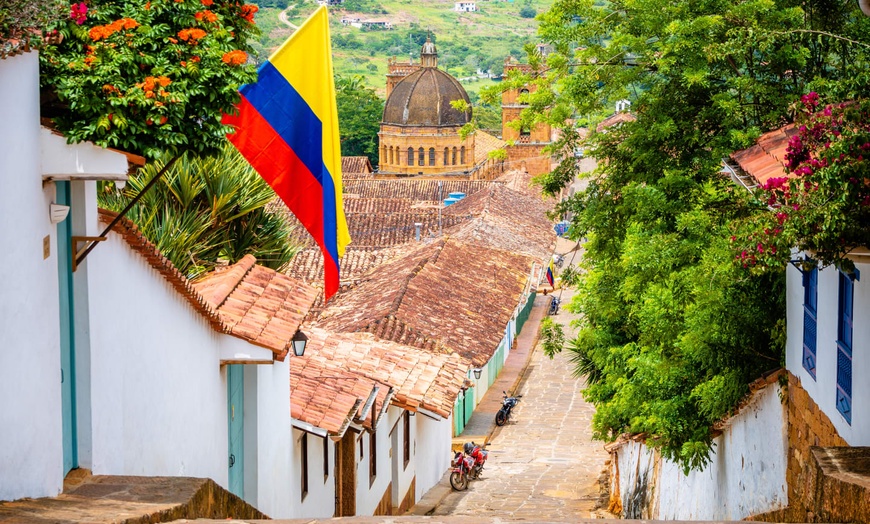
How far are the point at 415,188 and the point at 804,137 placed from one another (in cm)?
5247

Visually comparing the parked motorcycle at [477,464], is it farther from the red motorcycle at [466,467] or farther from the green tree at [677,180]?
the green tree at [677,180]

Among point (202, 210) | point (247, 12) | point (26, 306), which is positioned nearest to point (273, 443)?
point (202, 210)

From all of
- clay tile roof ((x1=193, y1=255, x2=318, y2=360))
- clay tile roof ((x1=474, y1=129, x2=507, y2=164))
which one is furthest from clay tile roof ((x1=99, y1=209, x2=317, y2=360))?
clay tile roof ((x1=474, y1=129, x2=507, y2=164))

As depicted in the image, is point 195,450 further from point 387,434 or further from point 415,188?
point 415,188

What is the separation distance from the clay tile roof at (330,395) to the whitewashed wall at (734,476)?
3.63 metres

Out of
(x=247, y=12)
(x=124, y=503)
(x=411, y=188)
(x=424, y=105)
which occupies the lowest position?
(x=124, y=503)

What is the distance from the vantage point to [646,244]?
12234mm

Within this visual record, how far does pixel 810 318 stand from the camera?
352 inches

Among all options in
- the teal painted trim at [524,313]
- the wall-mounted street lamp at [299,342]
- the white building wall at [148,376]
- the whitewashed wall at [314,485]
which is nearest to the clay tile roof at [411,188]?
the teal painted trim at [524,313]

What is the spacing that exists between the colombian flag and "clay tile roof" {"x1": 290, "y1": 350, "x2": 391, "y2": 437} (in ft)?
9.53

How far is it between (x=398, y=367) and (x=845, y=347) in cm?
909

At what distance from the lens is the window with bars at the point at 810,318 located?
8.73 metres

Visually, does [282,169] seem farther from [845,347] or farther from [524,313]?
[524,313]

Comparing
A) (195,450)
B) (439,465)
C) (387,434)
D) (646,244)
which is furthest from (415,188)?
(195,450)
